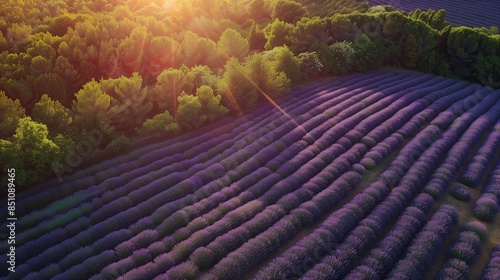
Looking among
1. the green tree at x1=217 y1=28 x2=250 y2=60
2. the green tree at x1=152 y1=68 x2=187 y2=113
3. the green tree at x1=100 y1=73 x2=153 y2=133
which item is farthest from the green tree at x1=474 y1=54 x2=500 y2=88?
the green tree at x1=100 y1=73 x2=153 y2=133

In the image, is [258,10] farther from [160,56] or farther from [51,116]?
[51,116]

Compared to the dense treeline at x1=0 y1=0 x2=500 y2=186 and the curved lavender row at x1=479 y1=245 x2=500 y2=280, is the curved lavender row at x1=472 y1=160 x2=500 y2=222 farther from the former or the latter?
the dense treeline at x1=0 y1=0 x2=500 y2=186

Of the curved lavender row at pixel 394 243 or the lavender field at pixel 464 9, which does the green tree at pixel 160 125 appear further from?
the lavender field at pixel 464 9

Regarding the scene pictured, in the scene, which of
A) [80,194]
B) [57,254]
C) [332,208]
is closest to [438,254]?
[332,208]

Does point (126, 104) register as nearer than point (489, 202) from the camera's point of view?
No

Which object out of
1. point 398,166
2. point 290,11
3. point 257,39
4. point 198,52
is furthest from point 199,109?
point 290,11
